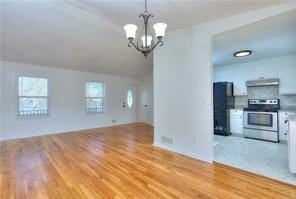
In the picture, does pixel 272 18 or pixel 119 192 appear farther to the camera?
pixel 272 18

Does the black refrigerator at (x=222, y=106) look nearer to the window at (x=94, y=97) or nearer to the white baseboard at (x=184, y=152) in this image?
the white baseboard at (x=184, y=152)

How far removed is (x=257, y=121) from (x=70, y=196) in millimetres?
5000

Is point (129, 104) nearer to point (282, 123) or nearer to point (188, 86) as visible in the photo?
point (188, 86)

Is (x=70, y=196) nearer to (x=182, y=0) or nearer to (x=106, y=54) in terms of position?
(x=182, y=0)

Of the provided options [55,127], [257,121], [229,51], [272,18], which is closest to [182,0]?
[272,18]

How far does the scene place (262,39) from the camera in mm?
3400

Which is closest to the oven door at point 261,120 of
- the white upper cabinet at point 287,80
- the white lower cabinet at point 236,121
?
the white lower cabinet at point 236,121

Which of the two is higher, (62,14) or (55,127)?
(62,14)

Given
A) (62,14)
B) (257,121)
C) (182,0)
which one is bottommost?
(257,121)

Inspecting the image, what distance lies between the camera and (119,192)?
2131mm

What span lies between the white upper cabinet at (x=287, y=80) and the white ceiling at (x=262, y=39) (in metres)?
0.44

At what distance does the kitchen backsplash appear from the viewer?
448 centimetres

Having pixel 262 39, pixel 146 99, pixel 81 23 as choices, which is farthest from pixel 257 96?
pixel 81 23

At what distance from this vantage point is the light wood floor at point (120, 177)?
82.7 inches
